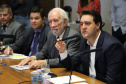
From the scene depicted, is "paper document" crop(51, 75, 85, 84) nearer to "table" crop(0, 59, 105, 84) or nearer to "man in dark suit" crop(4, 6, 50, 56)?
"table" crop(0, 59, 105, 84)

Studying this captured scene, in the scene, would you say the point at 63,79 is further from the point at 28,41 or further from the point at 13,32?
the point at 13,32

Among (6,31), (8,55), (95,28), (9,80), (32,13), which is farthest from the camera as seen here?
(6,31)

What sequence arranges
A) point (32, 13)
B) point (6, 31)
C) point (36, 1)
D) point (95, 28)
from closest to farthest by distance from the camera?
1. point (95, 28)
2. point (32, 13)
3. point (6, 31)
4. point (36, 1)

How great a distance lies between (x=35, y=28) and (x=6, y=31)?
933 mm

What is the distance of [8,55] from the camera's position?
10.9ft

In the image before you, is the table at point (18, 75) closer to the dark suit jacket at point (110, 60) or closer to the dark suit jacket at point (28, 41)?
the dark suit jacket at point (110, 60)

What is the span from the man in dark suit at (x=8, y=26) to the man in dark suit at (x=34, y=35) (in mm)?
378

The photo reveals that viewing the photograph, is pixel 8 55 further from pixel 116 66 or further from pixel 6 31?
pixel 116 66

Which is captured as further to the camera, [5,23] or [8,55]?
[5,23]

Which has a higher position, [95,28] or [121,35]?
[95,28]

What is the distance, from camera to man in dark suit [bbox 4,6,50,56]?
3693 millimetres

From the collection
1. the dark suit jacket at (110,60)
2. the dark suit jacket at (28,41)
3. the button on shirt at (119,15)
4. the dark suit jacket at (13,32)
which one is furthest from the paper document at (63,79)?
the dark suit jacket at (13,32)

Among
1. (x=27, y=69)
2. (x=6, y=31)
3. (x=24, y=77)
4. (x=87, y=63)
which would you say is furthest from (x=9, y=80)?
(x=6, y=31)

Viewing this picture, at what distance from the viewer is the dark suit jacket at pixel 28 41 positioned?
3.68 m
